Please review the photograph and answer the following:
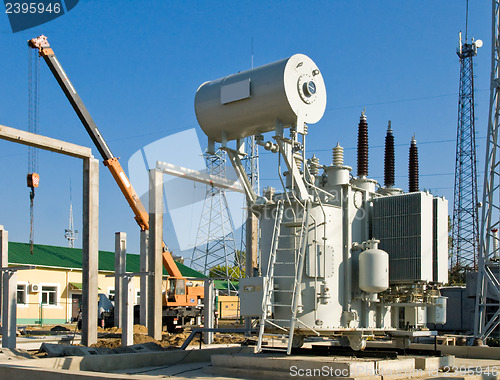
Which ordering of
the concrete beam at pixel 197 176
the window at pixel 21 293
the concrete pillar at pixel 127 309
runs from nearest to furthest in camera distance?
the concrete pillar at pixel 127 309 < the concrete beam at pixel 197 176 < the window at pixel 21 293

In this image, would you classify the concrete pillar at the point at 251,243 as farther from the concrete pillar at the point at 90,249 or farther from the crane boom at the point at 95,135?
the concrete pillar at the point at 90,249

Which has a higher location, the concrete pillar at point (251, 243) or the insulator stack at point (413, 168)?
the insulator stack at point (413, 168)

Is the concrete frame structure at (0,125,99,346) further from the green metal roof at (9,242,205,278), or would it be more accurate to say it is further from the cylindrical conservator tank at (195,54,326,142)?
the green metal roof at (9,242,205,278)

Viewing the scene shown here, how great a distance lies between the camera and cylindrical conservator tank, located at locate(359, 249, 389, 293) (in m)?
13.4

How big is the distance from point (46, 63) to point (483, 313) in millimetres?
18379

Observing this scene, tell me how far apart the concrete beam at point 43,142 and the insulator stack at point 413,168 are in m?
8.69

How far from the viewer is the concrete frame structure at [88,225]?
54.7 ft

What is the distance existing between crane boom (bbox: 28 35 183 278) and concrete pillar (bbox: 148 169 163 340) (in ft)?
15.6

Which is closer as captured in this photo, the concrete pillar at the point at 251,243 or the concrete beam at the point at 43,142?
the concrete beam at the point at 43,142

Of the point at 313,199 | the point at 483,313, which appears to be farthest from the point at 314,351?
the point at 483,313

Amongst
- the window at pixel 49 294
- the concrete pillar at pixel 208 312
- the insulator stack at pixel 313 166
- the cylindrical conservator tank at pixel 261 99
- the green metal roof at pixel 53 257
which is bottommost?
the window at pixel 49 294

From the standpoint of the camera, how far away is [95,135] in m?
25.6

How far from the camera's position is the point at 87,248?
667 inches

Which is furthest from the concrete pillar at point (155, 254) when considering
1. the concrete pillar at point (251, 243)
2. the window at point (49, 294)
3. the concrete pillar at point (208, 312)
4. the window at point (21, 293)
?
the window at point (49, 294)
